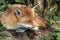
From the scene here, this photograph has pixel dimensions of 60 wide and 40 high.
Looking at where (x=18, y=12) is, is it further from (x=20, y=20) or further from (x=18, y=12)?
(x=20, y=20)

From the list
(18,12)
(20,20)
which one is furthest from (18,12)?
(20,20)

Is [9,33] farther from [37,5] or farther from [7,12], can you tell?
[37,5]

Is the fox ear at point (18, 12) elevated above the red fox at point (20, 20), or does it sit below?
above

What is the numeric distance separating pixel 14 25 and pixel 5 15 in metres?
0.63

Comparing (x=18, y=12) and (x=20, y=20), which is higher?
(x=18, y=12)

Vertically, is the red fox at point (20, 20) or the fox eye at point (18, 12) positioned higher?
the fox eye at point (18, 12)

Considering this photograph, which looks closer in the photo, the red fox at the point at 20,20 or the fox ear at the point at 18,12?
the red fox at the point at 20,20

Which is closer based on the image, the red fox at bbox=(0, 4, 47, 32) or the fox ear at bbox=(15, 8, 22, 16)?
the red fox at bbox=(0, 4, 47, 32)

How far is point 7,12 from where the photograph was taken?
8.98 m

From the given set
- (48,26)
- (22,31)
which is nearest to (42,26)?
(48,26)

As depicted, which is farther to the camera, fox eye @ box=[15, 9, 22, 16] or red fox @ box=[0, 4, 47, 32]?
fox eye @ box=[15, 9, 22, 16]

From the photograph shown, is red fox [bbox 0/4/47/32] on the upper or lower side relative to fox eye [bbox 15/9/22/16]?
lower

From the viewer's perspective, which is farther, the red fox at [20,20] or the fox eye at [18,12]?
the fox eye at [18,12]

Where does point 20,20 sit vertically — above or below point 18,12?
below
